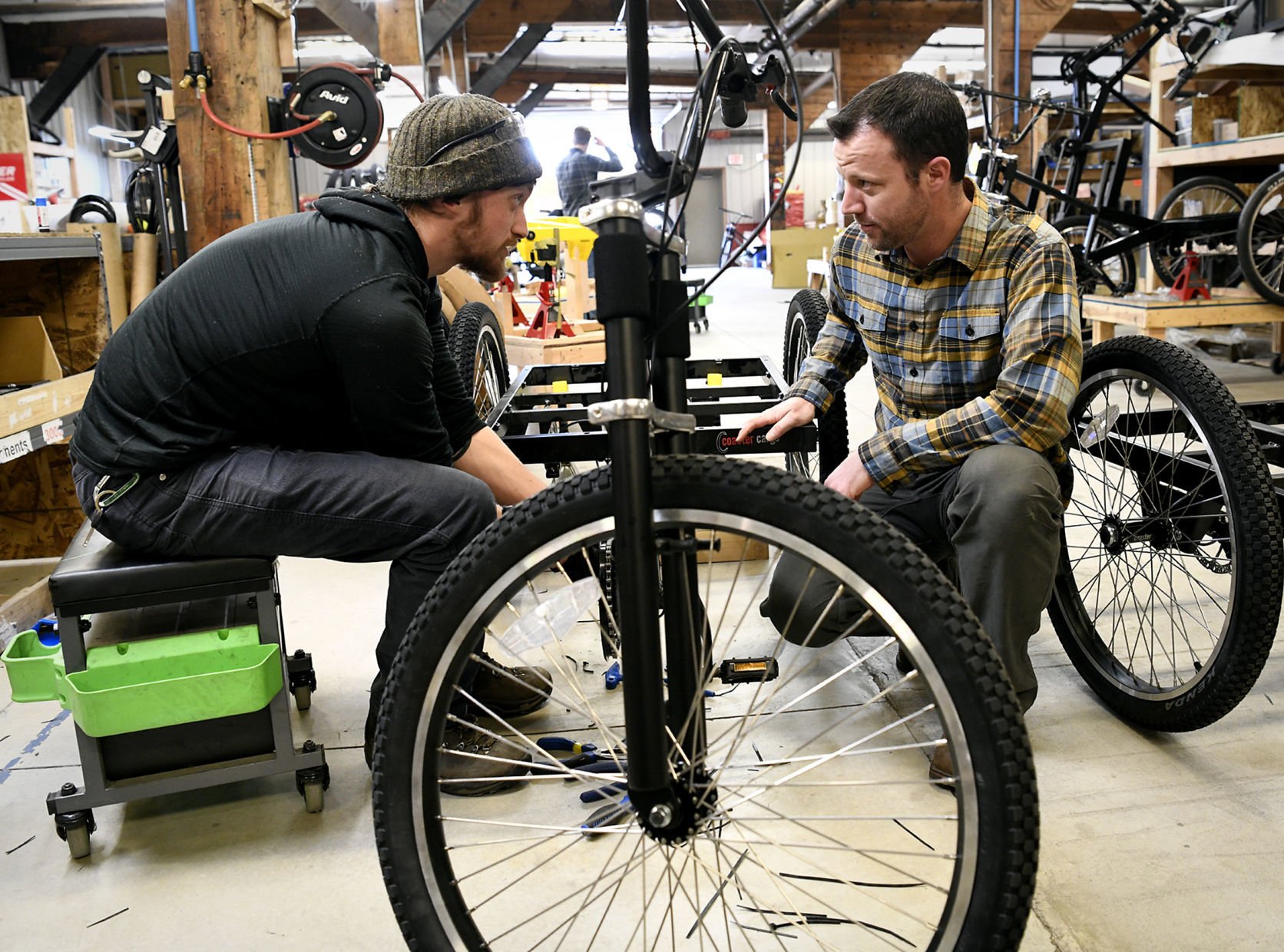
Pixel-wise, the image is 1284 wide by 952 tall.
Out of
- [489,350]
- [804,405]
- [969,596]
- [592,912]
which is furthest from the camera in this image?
[489,350]

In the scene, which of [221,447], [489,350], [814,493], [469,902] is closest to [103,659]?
[221,447]

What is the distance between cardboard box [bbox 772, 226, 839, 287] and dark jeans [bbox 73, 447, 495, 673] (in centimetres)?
1094

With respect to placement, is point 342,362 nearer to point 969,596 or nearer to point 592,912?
point 592,912

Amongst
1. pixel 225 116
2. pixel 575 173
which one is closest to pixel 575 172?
pixel 575 173

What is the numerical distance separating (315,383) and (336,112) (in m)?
2.09

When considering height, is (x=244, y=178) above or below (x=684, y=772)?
above

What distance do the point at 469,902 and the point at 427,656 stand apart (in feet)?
1.78

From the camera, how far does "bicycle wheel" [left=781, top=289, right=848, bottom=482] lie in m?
2.35

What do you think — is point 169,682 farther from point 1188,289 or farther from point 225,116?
point 1188,289

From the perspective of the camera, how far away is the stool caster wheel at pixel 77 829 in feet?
5.10

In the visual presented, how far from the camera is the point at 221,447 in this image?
1.62 meters

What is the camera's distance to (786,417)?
183 centimetres

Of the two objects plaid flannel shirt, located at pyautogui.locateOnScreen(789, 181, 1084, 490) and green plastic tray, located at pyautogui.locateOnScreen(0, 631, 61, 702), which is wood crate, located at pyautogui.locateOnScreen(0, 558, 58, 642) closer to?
green plastic tray, located at pyautogui.locateOnScreen(0, 631, 61, 702)

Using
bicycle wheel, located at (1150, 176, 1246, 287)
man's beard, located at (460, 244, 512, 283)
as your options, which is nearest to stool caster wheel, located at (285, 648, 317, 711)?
man's beard, located at (460, 244, 512, 283)
